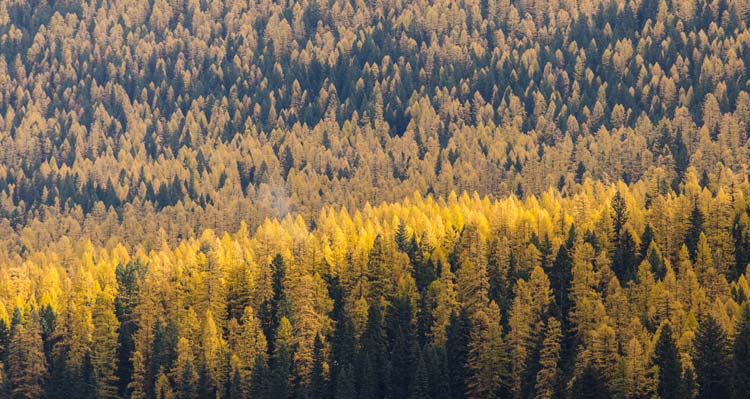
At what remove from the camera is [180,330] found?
169m

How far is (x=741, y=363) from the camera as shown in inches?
5295

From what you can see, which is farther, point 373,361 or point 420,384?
point 373,361

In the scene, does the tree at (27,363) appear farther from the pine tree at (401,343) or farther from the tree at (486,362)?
the tree at (486,362)

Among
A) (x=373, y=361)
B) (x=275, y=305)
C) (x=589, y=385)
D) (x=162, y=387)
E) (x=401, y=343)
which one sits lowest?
(x=589, y=385)

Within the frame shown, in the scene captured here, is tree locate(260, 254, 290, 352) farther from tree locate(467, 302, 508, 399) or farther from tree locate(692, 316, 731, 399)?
tree locate(692, 316, 731, 399)

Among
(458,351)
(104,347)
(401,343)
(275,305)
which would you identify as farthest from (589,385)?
(104,347)

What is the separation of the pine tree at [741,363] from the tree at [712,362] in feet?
4.51

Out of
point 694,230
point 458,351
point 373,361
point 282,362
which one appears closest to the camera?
point 373,361

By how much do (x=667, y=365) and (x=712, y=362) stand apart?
4397mm

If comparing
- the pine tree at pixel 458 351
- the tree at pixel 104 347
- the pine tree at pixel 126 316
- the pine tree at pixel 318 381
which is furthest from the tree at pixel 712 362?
the tree at pixel 104 347

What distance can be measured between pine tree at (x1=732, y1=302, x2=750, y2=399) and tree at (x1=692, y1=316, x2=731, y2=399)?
137 cm

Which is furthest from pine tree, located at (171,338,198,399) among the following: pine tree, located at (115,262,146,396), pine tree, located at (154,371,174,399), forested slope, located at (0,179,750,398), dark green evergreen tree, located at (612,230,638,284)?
dark green evergreen tree, located at (612,230,638,284)

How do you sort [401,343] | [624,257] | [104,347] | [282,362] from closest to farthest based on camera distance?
[401,343], [282,362], [624,257], [104,347]

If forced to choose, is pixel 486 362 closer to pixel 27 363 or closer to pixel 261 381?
pixel 261 381
